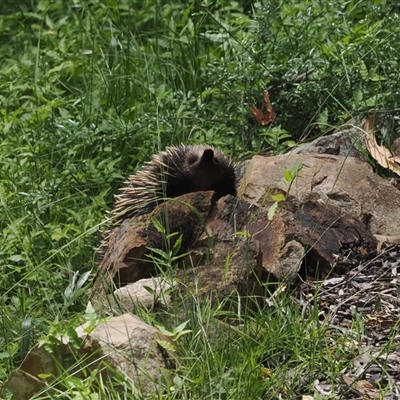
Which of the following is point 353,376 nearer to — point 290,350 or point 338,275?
point 290,350

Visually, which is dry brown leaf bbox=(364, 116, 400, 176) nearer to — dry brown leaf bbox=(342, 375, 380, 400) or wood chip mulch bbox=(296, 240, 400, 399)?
wood chip mulch bbox=(296, 240, 400, 399)

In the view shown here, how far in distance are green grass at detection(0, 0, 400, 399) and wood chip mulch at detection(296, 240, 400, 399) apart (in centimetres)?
87

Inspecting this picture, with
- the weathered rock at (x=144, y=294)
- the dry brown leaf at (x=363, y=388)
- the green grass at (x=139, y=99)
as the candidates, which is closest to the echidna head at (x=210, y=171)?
the green grass at (x=139, y=99)

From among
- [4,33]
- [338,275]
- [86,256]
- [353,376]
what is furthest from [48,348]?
[4,33]

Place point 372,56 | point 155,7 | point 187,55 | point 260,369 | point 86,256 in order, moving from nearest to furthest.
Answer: point 260,369, point 86,256, point 372,56, point 187,55, point 155,7

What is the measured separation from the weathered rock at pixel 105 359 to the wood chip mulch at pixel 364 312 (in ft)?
2.00

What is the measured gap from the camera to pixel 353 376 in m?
3.62

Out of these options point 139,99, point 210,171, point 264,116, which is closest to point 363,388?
point 210,171

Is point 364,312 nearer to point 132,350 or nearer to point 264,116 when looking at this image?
point 132,350

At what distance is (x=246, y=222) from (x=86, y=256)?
50.0 inches

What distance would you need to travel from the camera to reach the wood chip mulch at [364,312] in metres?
3.57

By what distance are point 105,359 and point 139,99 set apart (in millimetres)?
3213

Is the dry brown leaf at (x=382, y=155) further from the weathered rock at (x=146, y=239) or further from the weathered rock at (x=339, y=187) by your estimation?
the weathered rock at (x=146, y=239)

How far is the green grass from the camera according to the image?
5477 mm
